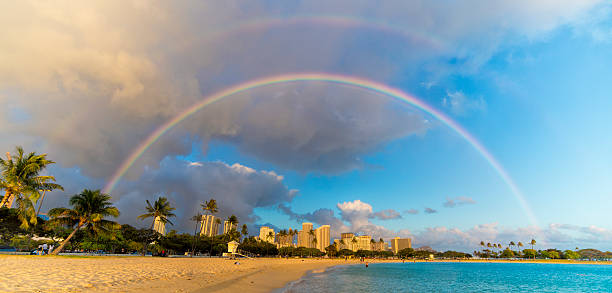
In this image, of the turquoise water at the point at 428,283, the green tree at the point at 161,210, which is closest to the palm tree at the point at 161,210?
the green tree at the point at 161,210

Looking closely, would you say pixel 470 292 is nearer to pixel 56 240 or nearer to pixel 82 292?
pixel 82 292

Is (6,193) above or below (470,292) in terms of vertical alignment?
above

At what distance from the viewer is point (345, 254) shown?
612ft

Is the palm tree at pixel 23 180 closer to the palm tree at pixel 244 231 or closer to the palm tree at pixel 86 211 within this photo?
the palm tree at pixel 86 211

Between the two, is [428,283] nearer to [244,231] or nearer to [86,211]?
[86,211]

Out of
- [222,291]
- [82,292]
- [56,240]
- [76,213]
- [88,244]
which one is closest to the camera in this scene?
[82,292]

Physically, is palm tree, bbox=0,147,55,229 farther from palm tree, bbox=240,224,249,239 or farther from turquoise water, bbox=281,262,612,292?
palm tree, bbox=240,224,249,239

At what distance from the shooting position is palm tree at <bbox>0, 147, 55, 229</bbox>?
31.0m

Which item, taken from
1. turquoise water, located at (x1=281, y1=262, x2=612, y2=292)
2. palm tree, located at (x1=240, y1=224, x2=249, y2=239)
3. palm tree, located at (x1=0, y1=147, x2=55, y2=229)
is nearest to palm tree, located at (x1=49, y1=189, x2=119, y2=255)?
palm tree, located at (x1=0, y1=147, x2=55, y2=229)

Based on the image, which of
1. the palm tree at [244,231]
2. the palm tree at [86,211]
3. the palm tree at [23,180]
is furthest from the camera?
the palm tree at [244,231]

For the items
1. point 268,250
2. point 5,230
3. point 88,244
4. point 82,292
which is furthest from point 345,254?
point 82,292

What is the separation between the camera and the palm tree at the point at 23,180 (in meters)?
31.0

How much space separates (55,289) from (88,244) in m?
52.7

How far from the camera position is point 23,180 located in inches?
1270
